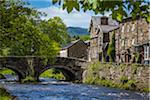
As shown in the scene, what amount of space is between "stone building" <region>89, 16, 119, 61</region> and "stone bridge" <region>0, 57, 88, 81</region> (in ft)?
32.6

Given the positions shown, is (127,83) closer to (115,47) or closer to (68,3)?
(115,47)

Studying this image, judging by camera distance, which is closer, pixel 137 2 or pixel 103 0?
pixel 103 0

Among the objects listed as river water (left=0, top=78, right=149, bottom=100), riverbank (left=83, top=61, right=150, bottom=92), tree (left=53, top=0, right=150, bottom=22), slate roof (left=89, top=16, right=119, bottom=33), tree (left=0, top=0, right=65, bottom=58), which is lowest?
river water (left=0, top=78, right=149, bottom=100)

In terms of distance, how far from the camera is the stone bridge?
67.8 m

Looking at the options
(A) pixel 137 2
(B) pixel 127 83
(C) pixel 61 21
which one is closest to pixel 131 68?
(B) pixel 127 83

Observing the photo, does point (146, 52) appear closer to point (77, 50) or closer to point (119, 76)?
point (119, 76)

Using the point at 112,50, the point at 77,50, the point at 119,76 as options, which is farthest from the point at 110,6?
the point at 77,50

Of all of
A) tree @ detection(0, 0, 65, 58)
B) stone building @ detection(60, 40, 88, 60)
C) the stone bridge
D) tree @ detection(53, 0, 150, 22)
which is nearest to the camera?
tree @ detection(53, 0, 150, 22)

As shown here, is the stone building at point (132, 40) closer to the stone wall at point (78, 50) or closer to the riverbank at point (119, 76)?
the riverbank at point (119, 76)

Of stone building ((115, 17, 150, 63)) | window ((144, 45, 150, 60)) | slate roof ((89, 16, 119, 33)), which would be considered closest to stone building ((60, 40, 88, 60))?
slate roof ((89, 16, 119, 33))

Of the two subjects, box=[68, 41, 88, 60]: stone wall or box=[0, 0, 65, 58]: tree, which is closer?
box=[0, 0, 65, 58]: tree

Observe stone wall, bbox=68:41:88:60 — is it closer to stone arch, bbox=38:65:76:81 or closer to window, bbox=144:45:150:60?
stone arch, bbox=38:65:76:81

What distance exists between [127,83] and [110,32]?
28323mm

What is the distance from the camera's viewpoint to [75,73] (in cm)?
7112
